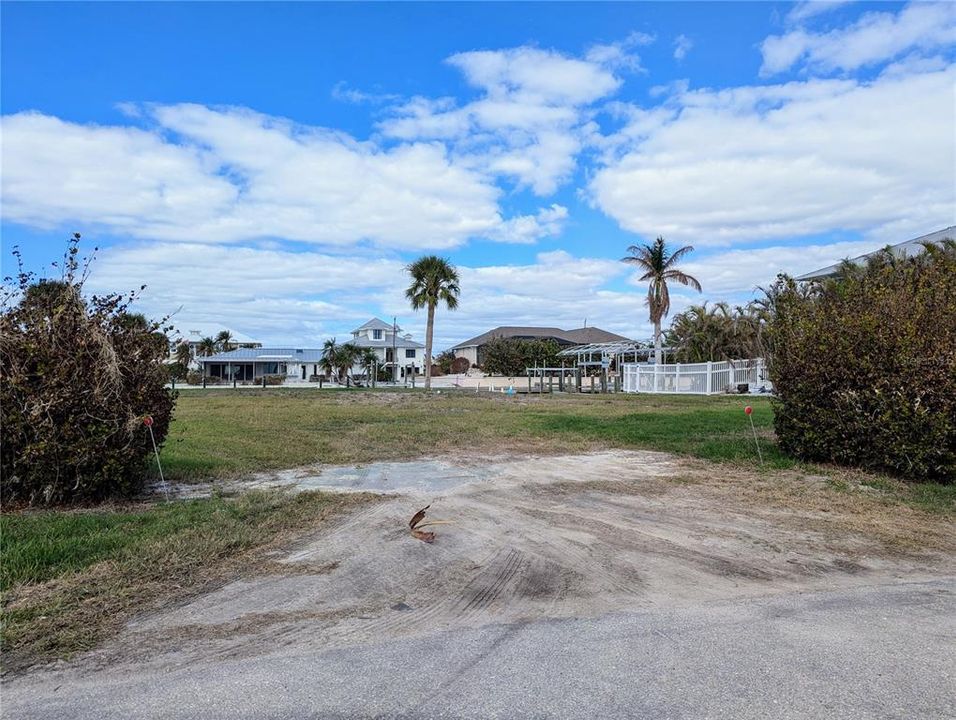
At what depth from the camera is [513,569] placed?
535cm

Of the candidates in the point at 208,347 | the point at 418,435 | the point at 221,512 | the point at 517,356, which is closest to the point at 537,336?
the point at 517,356

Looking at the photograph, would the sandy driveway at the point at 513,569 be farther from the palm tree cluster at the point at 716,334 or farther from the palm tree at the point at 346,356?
the palm tree at the point at 346,356

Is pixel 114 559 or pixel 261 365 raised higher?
pixel 261 365

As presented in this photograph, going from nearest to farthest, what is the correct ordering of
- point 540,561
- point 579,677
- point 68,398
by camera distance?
1. point 579,677
2. point 540,561
3. point 68,398

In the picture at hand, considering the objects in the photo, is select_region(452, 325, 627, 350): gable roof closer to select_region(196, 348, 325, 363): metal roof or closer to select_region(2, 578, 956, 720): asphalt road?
select_region(196, 348, 325, 363): metal roof

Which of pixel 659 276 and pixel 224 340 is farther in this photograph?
pixel 224 340

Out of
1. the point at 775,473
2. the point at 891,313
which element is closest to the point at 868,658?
the point at 775,473

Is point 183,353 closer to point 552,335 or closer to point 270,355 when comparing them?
point 270,355

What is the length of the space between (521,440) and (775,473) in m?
5.73

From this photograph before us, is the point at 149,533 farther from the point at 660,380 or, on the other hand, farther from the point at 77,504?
the point at 660,380

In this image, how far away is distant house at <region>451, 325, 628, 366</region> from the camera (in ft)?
273

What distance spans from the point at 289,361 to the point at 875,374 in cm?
6910

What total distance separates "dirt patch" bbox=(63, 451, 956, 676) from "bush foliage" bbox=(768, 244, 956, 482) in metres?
1.15

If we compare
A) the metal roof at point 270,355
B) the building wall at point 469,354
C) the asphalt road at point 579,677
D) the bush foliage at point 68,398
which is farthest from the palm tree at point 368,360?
the asphalt road at point 579,677
